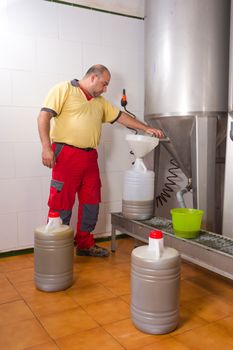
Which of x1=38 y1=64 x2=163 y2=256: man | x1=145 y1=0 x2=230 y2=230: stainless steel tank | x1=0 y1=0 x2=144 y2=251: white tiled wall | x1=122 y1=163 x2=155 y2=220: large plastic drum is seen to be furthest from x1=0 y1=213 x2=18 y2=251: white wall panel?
x1=145 y1=0 x2=230 y2=230: stainless steel tank

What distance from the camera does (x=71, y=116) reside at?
255cm

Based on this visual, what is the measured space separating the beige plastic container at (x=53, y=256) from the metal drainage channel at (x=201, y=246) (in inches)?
23.1

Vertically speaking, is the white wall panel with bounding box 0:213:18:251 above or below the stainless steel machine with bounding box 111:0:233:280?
below

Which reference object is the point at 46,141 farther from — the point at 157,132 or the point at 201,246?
the point at 201,246

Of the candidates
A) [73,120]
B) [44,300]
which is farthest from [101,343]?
[73,120]

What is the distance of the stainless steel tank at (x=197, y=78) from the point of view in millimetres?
2406

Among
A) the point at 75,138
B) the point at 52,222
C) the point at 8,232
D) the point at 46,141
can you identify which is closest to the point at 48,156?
the point at 46,141

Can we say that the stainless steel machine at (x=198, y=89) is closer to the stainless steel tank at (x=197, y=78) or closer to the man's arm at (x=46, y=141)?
the stainless steel tank at (x=197, y=78)

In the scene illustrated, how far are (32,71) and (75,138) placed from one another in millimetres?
669

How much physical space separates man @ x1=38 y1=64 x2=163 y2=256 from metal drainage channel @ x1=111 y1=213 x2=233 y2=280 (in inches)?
17.5

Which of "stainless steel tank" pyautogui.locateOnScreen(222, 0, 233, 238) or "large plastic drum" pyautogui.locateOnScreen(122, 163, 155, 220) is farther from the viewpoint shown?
"large plastic drum" pyautogui.locateOnScreen(122, 163, 155, 220)

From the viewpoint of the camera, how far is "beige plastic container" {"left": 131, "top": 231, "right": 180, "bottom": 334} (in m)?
1.57

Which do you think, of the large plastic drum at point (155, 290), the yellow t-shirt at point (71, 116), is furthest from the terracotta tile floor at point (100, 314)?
the yellow t-shirt at point (71, 116)

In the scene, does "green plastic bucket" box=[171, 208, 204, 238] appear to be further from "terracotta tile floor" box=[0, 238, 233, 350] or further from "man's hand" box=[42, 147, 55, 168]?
"man's hand" box=[42, 147, 55, 168]
